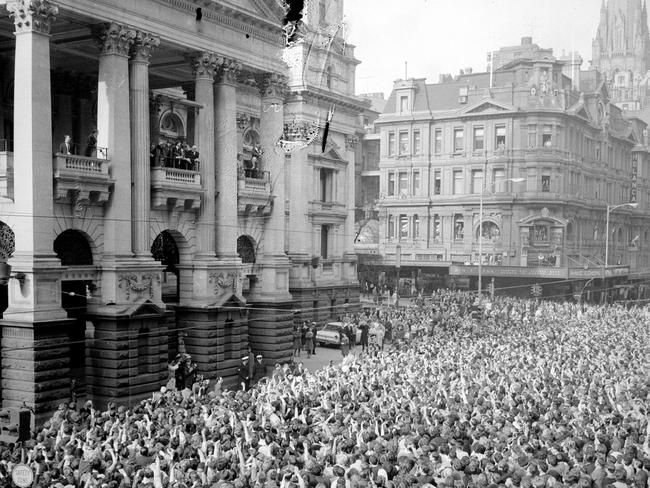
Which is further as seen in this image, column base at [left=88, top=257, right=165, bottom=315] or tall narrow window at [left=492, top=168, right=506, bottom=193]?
tall narrow window at [left=492, top=168, right=506, bottom=193]

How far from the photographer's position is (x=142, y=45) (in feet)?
101

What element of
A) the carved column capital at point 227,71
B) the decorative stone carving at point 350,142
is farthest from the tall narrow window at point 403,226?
the carved column capital at point 227,71

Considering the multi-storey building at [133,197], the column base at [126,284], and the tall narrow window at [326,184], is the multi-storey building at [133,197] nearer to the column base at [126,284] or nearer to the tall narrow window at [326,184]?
the column base at [126,284]

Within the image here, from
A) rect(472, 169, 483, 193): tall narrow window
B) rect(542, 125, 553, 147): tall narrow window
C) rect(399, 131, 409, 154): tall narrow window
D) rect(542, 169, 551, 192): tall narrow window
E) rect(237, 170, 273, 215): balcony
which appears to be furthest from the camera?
rect(399, 131, 409, 154): tall narrow window

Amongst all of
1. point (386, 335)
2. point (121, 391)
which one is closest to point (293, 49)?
point (386, 335)

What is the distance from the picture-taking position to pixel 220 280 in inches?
1373

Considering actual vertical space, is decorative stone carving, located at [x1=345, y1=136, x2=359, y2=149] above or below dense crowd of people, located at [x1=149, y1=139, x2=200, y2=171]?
above

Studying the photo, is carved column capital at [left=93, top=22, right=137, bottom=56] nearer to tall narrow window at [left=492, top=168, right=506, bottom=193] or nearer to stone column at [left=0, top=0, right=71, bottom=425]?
stone column at [left=0, top=0, right=71, bottom=425]

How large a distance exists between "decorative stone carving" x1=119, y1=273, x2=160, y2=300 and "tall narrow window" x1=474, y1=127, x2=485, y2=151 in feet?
149

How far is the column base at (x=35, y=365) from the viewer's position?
26.0m

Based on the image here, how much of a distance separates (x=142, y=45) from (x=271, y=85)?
893cm

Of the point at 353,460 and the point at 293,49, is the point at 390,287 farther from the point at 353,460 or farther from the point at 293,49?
the point at 353,460

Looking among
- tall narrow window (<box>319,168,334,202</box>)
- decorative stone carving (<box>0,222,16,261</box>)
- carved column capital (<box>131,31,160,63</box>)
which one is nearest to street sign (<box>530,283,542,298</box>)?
tall narrow window (<box>319,168,334,202</box>)

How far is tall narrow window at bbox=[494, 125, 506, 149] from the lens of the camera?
69.7 meters
